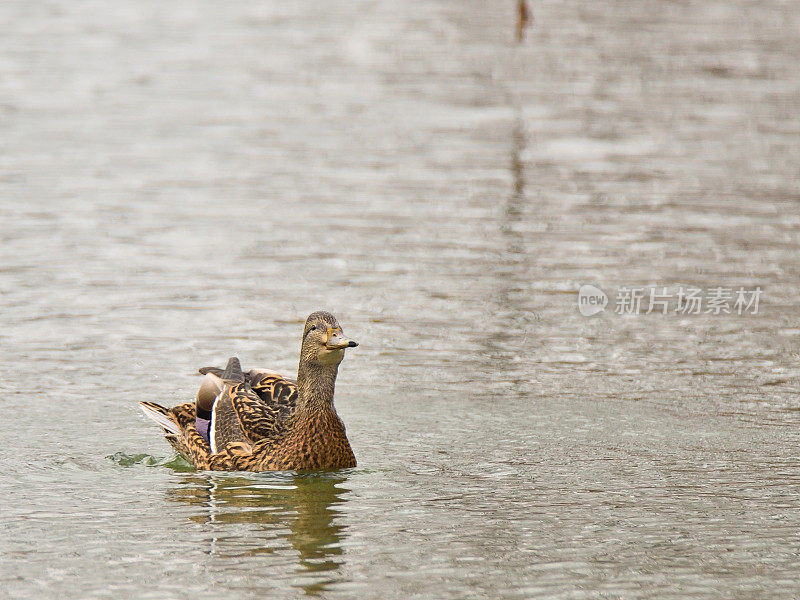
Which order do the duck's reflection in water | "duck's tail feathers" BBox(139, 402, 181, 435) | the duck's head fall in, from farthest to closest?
"duck's tail feathers" BBox(139, 402, 181, 435)
the duck's head
the duck's reflection in water

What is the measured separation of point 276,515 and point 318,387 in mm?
1249

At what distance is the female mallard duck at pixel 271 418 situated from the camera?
10.9 meters

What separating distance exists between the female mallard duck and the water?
21 cm

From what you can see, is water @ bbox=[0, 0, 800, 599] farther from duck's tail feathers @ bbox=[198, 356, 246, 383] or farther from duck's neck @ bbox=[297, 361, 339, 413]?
duck's tail feathers @ bbox=[198, 356, 246, 383]

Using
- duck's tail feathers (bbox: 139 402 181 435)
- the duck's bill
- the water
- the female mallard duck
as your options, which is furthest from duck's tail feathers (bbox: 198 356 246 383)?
the duck's bill

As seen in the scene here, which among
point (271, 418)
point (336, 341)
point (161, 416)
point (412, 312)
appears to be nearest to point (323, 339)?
point (336, 341)

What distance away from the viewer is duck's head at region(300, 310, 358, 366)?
35.3 feet

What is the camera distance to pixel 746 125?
2542cm

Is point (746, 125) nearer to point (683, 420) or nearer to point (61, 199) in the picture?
point (61, 199)

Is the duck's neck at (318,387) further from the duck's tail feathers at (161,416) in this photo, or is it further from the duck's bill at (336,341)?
the duck's tail feathers at (161,416)

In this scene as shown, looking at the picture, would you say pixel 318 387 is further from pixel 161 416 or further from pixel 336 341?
pixel 161 416

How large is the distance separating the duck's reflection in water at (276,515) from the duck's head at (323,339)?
32.7 inches

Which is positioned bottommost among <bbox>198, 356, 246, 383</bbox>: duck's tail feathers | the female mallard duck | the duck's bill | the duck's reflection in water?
the duck's reflection in water

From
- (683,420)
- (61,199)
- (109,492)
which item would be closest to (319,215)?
(61,199)
